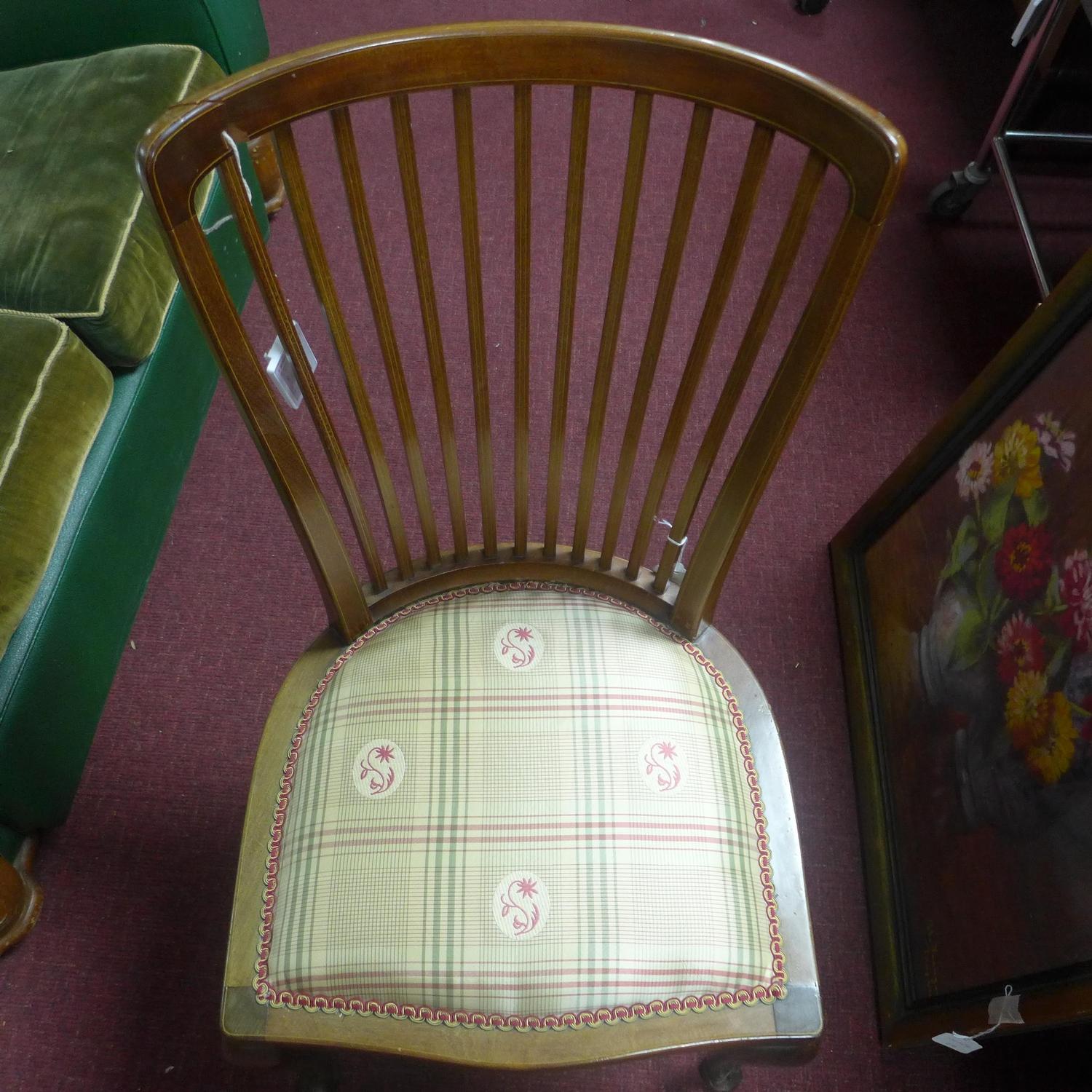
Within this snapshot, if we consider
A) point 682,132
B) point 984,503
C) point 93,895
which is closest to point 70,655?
point 93,895

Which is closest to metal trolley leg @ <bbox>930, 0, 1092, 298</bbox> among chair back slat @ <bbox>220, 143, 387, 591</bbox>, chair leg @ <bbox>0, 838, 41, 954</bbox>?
chair back slat @ <bbox>220, 143, 387, 591</bbox>

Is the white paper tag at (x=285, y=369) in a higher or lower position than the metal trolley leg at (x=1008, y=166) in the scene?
lower

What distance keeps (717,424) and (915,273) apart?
121cm

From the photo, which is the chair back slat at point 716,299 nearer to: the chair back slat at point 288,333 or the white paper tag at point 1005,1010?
the chair back slat at point 288,333

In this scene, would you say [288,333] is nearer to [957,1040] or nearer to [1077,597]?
[1077,597]

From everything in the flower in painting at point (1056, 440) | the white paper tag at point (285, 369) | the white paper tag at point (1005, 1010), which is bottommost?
the white paper tag at point (1005, 1010)

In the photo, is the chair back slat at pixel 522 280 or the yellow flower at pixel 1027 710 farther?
the yellow flower at pixel 1027 710

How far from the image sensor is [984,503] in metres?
1.00

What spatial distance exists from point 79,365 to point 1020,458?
3.69 feet

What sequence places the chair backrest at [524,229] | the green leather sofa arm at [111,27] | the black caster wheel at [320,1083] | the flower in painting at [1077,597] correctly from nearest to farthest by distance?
the chair backrest at [524,229], the flower in painting at [1077,597], the black caster wheel at [320,1083], the green leather sofa arm at [111,27]

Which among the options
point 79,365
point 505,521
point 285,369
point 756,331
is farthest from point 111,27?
point 756,331

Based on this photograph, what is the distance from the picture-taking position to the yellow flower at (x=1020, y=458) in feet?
2.99

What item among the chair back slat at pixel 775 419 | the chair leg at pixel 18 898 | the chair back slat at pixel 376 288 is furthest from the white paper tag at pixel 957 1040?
the chair leg at pixel 18 898

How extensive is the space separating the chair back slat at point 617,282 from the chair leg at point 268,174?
1051 millimetres
